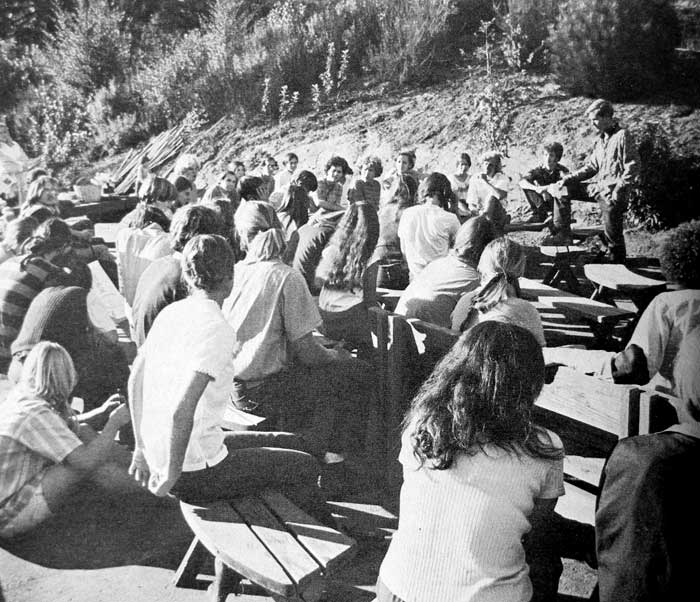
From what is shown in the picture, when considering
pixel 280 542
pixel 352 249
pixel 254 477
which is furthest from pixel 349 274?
pixel 280 542

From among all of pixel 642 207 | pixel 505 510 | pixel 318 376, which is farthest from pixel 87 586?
pixel 642 207

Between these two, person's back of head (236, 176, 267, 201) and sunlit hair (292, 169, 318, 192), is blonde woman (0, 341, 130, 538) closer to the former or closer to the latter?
person's back of head (236, 176, 267, 201)

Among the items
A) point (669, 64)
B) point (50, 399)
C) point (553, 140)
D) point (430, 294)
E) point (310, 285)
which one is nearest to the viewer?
point (669, 64)

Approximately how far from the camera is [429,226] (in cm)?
394

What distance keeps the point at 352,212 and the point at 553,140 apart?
1234 millimetres

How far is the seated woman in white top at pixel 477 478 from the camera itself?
5.16 ft

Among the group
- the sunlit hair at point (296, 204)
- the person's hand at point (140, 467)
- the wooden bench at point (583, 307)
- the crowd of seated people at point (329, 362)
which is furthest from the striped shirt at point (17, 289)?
the wooden bench at point (583, 307)

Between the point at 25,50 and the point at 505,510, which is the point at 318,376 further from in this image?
the point at 25,50

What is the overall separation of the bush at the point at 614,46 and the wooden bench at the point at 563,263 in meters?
0.60

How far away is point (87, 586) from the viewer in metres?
2.65

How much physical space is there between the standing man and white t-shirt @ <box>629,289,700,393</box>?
1.22 ft

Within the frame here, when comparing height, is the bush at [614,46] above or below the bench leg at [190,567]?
above

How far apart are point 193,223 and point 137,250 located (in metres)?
0.81

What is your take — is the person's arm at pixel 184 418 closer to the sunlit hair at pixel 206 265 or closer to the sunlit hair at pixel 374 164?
the sunlit hair at pixel 206 265
